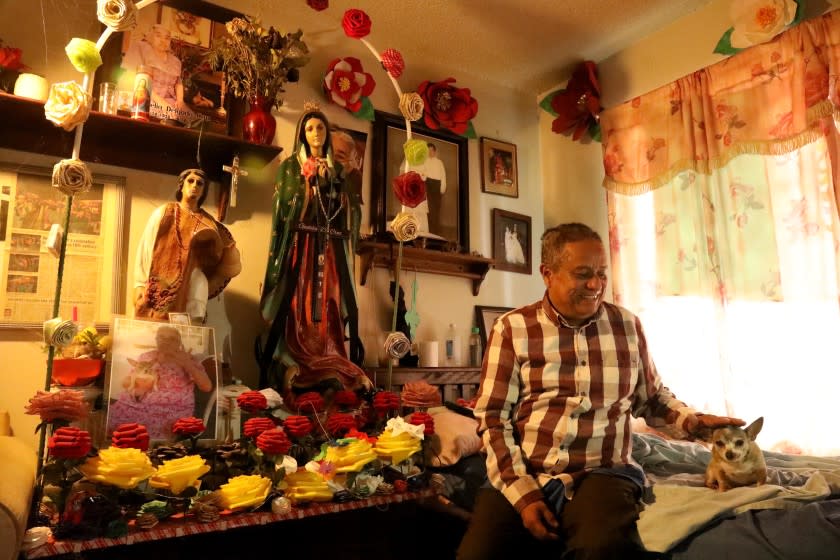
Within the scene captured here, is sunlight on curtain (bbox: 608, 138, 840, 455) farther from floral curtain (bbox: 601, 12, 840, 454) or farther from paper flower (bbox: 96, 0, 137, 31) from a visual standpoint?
paper flower (bbox: 96, 0, 137, 31)

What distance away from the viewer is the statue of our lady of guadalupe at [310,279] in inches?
74.8

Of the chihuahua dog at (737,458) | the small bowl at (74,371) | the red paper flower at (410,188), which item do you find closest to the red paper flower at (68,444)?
the small bowl at (74,371)

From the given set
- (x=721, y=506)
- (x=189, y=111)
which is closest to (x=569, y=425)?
(x=721, y=506)

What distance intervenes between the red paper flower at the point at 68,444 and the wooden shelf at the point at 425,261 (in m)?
1.40

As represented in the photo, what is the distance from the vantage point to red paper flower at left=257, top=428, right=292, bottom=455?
1413 millimetres

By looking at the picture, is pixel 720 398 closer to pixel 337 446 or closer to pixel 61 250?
pixel 337 446

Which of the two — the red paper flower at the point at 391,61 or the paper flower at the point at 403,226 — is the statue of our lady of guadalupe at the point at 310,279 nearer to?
the paper flower at the point at 403,226

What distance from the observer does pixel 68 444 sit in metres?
1.16

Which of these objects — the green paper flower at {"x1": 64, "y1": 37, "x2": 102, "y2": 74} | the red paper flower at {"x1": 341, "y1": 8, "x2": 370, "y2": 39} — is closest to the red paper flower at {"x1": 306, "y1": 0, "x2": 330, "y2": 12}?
the red paper flower at {"x1": 341, "y1": 8, "x2": 370, "y2": 39}

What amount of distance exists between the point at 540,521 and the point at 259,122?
65.2 inches

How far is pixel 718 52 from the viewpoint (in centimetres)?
247

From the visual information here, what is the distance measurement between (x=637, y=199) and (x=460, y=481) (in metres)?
1.77

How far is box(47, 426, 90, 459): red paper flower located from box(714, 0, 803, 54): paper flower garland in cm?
273

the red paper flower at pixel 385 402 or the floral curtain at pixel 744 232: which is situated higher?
the floral curtain at pixel 744 232
